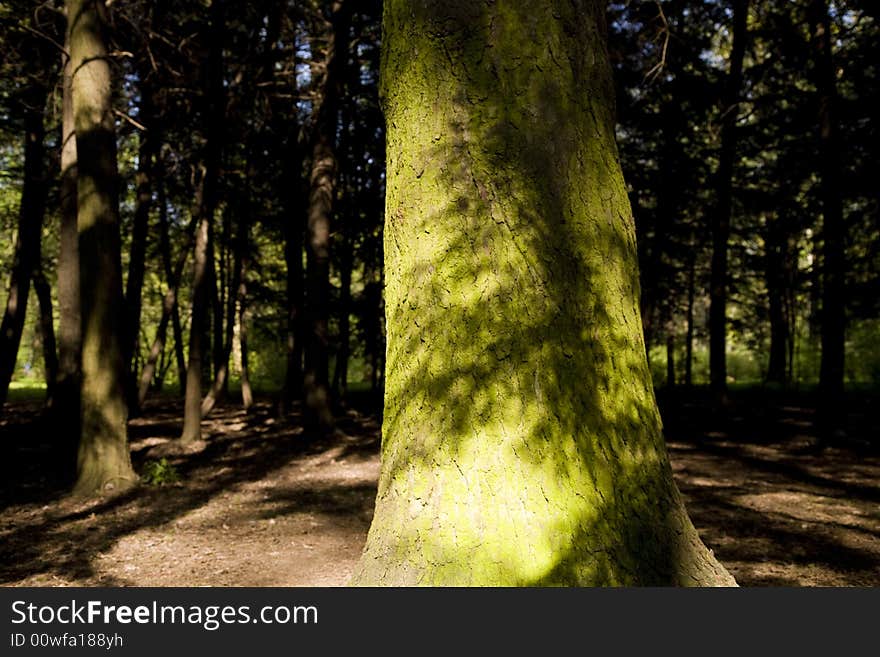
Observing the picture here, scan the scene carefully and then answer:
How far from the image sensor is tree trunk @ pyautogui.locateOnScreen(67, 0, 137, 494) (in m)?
8.00

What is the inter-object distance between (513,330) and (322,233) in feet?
36.6

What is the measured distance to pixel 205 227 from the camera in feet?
41.4

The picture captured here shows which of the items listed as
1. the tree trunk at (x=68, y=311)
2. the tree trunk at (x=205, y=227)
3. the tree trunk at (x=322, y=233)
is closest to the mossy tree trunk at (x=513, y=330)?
the tree trunk at (x=68, y=311)

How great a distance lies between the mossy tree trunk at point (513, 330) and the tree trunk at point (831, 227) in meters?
9.98

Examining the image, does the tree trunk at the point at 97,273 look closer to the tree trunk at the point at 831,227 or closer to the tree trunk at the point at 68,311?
the tree trunk at the point at 68,311

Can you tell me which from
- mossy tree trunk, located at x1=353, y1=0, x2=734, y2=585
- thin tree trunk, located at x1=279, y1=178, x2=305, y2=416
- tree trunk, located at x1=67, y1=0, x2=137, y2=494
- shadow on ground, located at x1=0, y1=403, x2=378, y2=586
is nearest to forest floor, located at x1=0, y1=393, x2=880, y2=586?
shadow on ground, located at x1=0, y1=403, x2=378, y2=586

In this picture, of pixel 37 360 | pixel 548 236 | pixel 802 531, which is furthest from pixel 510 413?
pixel 37 360

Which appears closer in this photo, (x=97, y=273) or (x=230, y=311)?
(x=97, y=273)

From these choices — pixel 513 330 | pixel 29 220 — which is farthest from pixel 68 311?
pixel 513 330

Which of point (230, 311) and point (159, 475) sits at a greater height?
point (230, 311)

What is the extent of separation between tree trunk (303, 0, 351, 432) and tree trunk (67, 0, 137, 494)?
5.08 meters

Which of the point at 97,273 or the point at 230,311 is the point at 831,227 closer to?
the point at 97,273

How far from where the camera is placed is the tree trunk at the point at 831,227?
11.0 m

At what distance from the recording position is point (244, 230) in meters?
16.8
